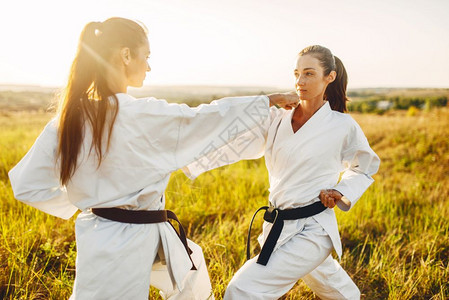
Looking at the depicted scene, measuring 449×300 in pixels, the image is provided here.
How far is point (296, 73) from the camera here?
231 cm

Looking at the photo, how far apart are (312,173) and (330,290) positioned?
0.92 m

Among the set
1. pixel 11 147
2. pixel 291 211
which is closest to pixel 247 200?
Result: pixel 291 211

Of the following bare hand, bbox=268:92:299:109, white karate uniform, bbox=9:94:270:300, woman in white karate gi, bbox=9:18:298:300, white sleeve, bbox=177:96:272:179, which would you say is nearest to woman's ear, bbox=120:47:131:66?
woman in white karate gi, bbox=9:18:298:300

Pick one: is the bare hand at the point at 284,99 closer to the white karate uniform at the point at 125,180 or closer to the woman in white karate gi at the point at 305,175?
the woman in white karate gi at the point at 305,175

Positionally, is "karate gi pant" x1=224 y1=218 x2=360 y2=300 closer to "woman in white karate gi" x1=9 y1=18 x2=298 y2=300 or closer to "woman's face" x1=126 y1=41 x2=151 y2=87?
"woman in white karate gi" x1=9 y1=18 x2=298 y2=300

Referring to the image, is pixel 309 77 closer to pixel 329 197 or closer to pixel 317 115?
pixel 317 115

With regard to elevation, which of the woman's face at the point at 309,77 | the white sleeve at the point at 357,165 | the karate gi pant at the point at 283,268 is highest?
the woman's face at the point at 309,77

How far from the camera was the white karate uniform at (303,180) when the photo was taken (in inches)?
81.5

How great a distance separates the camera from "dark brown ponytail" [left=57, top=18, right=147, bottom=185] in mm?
1672

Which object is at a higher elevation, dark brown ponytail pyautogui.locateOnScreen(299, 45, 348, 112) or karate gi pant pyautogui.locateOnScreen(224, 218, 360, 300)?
dark brown ponytail pyautogui.locateOnScreen(299, 45, 348, 112)

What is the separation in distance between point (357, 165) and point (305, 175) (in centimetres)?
46

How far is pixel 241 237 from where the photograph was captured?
11.1 ft

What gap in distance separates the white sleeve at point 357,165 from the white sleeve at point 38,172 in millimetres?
1709

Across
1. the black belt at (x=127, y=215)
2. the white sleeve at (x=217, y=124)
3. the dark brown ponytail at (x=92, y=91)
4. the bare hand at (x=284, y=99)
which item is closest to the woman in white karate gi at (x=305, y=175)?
the bare hand at (x=284, y=99)
